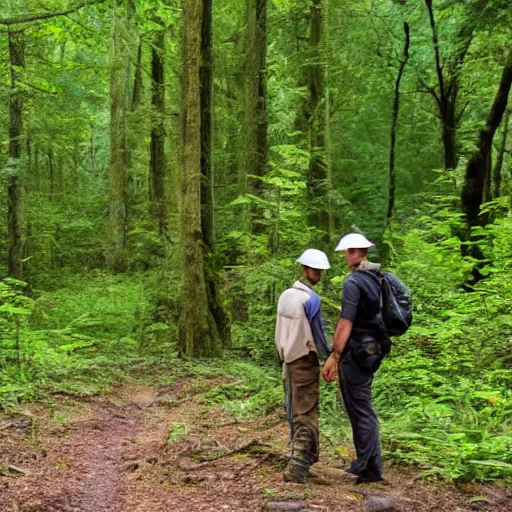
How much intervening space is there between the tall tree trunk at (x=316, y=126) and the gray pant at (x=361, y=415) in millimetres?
9291

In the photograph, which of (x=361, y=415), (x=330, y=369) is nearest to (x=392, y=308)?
(x=330, y=369)

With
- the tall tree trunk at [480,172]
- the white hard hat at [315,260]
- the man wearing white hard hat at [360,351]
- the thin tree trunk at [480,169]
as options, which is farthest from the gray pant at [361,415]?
the thin tree trunk at [480,169]

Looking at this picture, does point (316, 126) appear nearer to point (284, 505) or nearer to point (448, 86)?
point (448, 86)

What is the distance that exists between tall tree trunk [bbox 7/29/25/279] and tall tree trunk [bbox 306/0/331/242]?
876 centimetres

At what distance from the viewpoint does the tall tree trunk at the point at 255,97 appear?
15.0 m

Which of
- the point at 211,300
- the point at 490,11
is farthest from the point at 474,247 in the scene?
the point at 211,300

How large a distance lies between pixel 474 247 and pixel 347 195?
768 cm

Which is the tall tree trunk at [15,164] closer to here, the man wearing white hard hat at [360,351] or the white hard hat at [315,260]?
the white hard hat at [315,260]

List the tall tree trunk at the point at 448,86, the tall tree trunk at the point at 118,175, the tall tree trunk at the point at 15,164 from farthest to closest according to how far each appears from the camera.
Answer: the tall tree trunk at the point at 118,175 → the tall tree trunk at the point at 15,164 → the tall tree trunk at the point at 448,86

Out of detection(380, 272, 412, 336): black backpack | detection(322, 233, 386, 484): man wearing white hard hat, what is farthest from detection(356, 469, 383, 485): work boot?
detection(380, 272, 412, 336): black backpack

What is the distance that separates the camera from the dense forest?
832 centimetres

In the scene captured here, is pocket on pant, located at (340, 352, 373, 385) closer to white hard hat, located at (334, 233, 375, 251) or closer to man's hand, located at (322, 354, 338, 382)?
man's hand, located at (322, 354, 338, 382)

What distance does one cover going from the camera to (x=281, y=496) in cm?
465

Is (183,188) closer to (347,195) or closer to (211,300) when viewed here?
(211,300)
